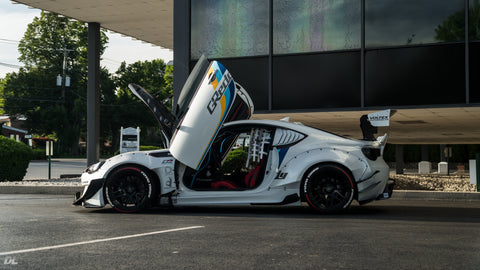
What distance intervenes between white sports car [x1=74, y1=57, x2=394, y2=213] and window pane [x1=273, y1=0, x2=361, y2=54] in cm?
625

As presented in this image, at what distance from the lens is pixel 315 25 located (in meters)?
14.9

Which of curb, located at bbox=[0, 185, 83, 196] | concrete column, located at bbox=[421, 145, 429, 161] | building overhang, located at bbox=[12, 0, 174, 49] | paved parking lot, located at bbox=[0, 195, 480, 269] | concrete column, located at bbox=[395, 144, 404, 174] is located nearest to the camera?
paved parking lot, located at bbox=[0, 195, 480, 269]

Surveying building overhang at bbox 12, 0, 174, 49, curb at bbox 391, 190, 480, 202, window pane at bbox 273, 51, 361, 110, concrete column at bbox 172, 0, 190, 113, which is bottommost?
curb at bbox 391, 190, 480, 202

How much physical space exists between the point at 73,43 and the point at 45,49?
338 centimetres

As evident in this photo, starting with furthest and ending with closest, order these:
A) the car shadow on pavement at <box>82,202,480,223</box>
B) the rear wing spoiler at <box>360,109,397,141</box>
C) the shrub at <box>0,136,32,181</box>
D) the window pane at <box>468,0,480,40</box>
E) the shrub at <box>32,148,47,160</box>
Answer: the shrub at <box>32,148,47,160</box> → the shrub at <box>0,136,32,181</box> → the window pane at <box>468,0,480,40</box> → the rear wing spoiler at <box>360,109,397,141</box> → the car shadow on pavement at <box>82,202,480,223</box>

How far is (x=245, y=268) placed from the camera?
4316 mm

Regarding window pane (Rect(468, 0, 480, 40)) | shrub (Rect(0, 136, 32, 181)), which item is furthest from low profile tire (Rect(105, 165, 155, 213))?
shrub (Rect(0, 136, 32, 181))

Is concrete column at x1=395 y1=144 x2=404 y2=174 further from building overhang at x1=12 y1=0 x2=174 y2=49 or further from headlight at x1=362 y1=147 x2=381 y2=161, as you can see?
headlight at x1=362 y1=147 x2=381 y2=161

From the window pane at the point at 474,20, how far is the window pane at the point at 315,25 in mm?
2602

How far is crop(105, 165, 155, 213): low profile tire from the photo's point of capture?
27.4 feet

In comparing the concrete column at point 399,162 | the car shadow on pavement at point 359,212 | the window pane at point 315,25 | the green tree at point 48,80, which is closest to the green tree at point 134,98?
the green tree at point 48,80

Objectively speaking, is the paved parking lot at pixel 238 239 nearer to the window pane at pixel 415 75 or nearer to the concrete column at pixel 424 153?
the window pane at pixel 415 75

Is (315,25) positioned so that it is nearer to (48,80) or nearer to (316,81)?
(316,81)

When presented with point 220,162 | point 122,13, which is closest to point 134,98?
point 122,13
